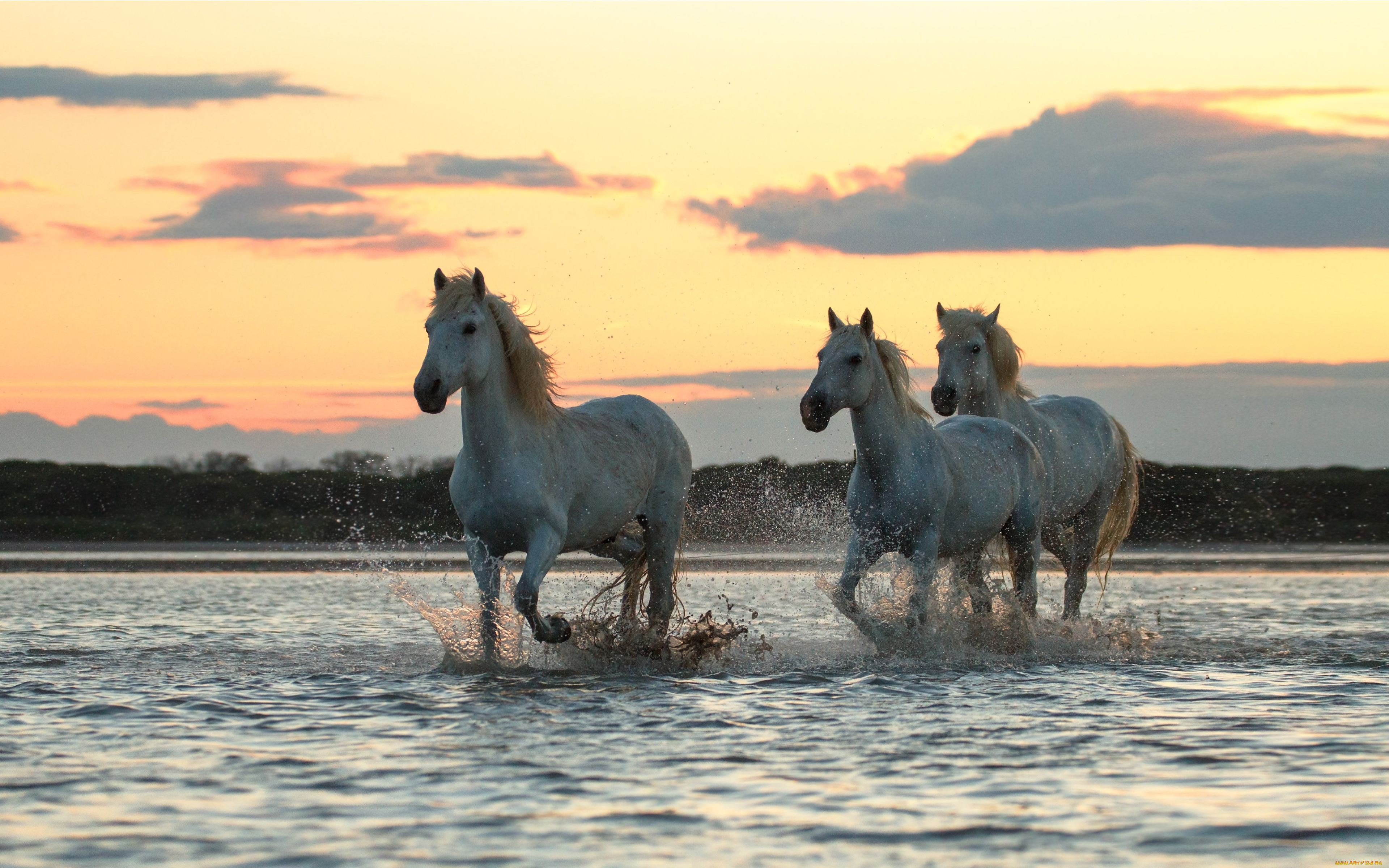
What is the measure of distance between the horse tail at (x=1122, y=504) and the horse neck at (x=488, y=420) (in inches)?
254

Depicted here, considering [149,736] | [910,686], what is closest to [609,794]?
[149,736]

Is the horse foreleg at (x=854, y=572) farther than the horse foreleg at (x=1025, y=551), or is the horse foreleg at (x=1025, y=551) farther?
the horse foreleg at (x=1025, y=551)

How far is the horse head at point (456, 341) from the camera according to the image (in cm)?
779

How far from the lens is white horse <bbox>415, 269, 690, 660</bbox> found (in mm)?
8086

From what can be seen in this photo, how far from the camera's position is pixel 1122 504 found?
42.3 feet

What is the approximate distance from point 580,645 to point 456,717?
2.30m

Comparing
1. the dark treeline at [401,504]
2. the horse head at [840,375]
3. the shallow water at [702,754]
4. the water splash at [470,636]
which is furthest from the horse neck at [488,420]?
the dark treeline at [401,504]

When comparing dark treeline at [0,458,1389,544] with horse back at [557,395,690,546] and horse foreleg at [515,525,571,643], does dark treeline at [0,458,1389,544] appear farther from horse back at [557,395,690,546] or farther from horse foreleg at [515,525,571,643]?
horse foreleg at [515,525,571,643]

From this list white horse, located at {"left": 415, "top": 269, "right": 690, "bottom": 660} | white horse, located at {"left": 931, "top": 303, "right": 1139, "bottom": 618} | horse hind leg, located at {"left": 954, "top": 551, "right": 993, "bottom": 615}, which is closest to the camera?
white horse, located at {"left": 415, "top": 269, "right": 690, "bottom": 660}

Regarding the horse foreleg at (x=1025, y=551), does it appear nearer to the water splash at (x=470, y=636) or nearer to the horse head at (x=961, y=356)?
the horse head at (x=961, y=356)

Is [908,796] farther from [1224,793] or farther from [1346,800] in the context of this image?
[1346,800]

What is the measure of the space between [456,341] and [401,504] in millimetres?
27493

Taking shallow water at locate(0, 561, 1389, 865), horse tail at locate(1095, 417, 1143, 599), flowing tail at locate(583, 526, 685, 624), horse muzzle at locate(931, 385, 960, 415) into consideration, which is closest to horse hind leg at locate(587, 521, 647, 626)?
flowing tail at locate(583, 526, 685, 624)

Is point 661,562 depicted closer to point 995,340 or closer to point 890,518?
point 890,518
